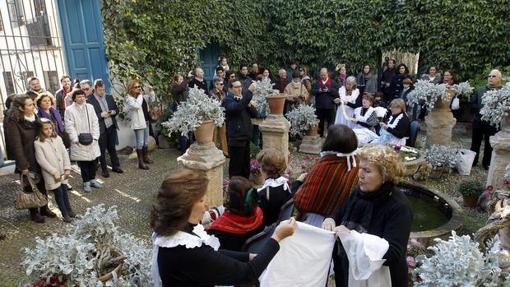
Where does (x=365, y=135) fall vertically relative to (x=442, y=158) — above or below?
above

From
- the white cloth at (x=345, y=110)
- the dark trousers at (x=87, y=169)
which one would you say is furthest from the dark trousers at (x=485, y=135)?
the dark trousers at (x=87, y=169)

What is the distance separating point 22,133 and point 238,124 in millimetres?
2877

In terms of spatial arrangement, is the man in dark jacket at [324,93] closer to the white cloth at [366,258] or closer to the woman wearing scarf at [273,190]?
the woman wearing scarf at [273,190]

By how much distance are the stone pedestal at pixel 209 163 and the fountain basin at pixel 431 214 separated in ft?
8.25

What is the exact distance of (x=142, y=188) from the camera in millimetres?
6738

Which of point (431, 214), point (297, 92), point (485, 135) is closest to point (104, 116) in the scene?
point (297, 92)

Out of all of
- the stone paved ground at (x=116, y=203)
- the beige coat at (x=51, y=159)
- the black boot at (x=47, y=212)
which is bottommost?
the stone paved ground at (x=116, y=203)

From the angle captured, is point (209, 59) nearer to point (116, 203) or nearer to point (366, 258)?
point (116, 203)

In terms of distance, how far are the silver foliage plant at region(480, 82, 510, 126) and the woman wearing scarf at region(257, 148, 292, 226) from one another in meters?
3.84

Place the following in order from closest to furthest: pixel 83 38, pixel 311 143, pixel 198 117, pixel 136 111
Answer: pixel 198 117
pixel 136 111
pixel 83 38
pixel 311 143

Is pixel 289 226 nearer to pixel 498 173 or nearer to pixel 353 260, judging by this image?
pixel 353 260

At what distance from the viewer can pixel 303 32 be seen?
44.7ft

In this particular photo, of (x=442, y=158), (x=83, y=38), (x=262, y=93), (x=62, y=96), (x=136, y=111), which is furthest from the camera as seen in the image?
(x=83, y=38)

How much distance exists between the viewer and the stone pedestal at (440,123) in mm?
7945
